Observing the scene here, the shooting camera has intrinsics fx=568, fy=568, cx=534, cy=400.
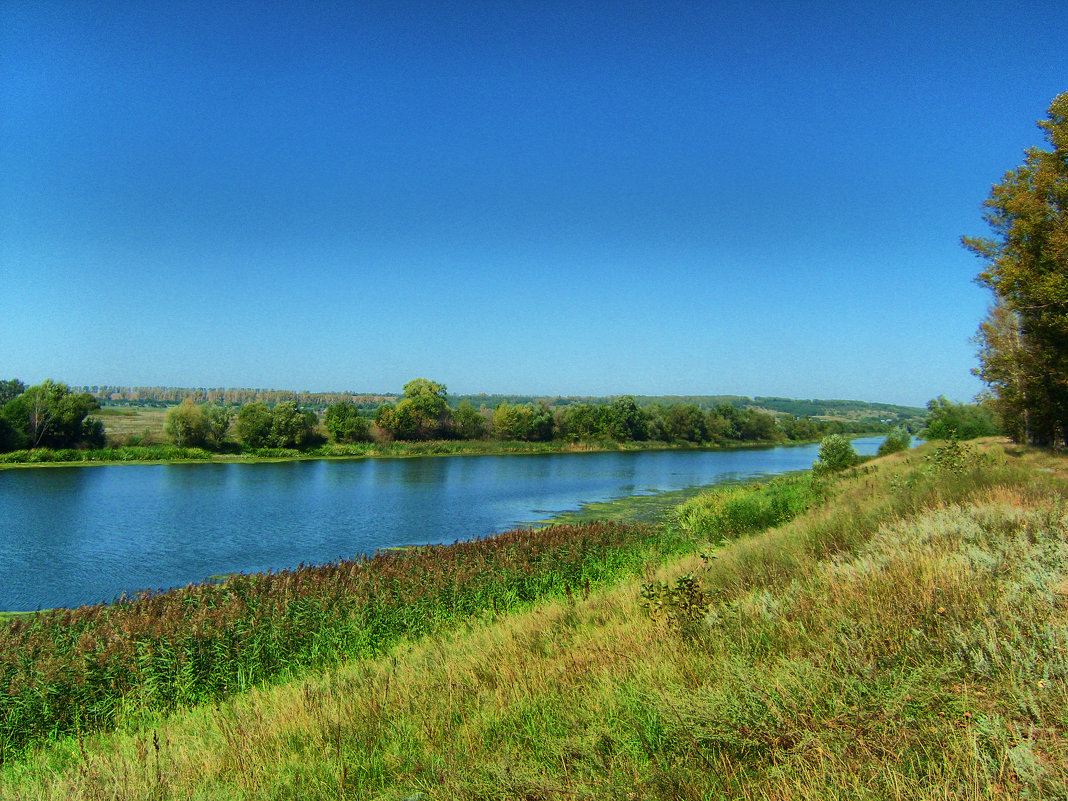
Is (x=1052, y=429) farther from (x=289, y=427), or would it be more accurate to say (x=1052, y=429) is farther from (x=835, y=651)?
(x=289, y=427)

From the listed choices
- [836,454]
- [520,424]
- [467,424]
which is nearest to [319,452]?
[467,424]

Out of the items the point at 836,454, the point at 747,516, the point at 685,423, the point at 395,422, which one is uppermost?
the point at 395,422

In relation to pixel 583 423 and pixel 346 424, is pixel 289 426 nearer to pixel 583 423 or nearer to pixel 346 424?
pixel 346 424

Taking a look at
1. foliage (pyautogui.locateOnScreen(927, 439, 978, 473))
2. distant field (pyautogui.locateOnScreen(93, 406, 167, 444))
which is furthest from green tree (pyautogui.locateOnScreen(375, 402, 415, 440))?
foliage (pyautogui.locateOnScreen(927, 439, 978, 473))

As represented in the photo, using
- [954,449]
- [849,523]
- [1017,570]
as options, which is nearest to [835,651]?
[1017,570]

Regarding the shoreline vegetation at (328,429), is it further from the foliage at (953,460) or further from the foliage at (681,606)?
the foliage at (953,460)

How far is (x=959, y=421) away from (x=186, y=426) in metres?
65.6

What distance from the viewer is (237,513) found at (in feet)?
86.7

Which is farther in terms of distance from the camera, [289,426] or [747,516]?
[289,426]

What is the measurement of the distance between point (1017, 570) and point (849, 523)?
467 centimetres

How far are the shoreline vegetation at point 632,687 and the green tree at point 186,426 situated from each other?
4950 centimetres

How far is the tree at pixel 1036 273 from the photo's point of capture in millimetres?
16828

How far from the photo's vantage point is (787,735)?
2.96 metres

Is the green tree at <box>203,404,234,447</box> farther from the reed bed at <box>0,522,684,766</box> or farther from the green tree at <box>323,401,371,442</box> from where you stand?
the reed bed at <box>0,522,684,766</box>
